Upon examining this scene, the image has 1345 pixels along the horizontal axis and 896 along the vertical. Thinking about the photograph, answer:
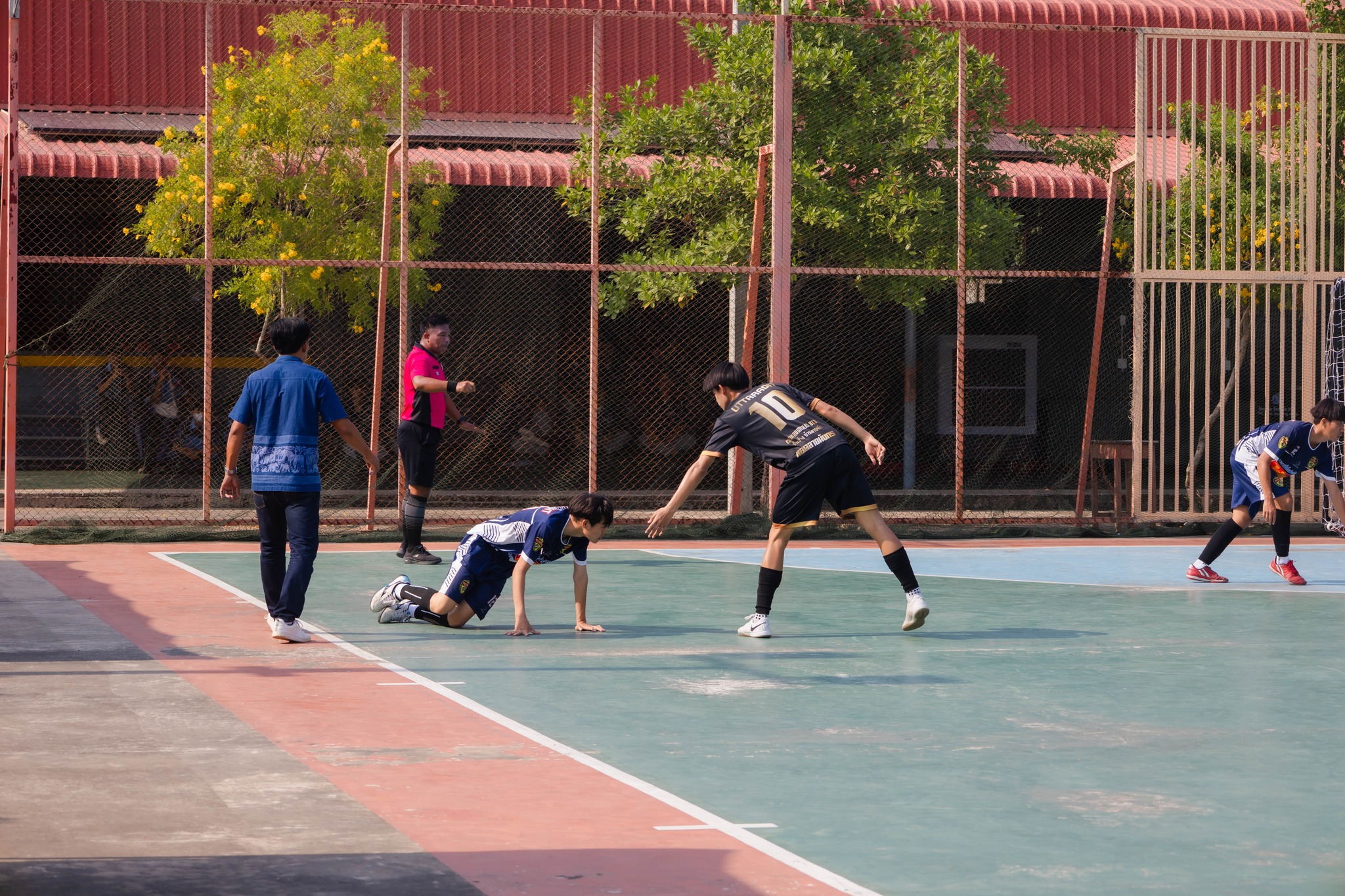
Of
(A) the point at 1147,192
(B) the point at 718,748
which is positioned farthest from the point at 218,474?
(B) the point at 718,748

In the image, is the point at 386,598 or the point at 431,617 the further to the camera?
the point at 386,598

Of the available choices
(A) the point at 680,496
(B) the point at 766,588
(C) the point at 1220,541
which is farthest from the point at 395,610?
(C) the point at 1220,541

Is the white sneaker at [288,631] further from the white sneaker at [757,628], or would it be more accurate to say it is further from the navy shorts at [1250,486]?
the navy shorts at [1250,486]

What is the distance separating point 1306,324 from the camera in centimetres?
1819

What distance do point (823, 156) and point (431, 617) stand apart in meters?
9.70

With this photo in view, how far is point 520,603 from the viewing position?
33.4ft

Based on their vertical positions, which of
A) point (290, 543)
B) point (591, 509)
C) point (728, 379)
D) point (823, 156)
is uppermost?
point (823, 156)

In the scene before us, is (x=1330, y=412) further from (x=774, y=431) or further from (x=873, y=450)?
(x=774, y=431)

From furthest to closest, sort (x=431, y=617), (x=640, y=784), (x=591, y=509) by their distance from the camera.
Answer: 1. (x=431, y=617)
2. (x=591, y=509)
3. (x=640, y=784)

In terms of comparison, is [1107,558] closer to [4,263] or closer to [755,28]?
[755,28]

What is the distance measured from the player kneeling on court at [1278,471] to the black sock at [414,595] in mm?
6221

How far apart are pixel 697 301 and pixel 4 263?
8.64 metres

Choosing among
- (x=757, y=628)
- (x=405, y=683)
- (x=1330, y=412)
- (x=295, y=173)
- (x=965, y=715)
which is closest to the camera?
(x=965, y=715)

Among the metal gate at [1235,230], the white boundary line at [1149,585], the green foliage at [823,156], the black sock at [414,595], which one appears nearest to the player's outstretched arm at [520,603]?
the black sock at [414,595]
